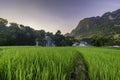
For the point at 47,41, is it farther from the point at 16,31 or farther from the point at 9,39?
the point at 9,39

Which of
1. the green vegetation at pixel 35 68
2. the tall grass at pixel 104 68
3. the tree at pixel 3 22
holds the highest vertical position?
the tree at pixel 3 22

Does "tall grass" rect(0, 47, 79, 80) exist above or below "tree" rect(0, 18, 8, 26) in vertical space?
below

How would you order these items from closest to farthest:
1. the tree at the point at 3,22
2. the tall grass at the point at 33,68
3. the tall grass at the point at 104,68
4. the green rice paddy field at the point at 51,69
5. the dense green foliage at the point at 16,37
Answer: the tall grass at the point at 33,68 < the green rice paddy field at the point at 51,69 < the tall grass at the point at 104,68 < the dense green foliage at the point at 16,37 < the tree at the point at 3,22

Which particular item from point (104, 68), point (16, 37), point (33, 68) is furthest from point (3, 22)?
point (33, 68)

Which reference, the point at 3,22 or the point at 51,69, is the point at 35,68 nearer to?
the point at 51,69

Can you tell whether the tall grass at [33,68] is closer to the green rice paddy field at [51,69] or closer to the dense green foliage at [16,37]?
the green rice paddy field at [51,69]

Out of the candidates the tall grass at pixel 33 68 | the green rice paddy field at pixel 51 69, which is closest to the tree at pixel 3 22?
the green rice paddy field at pixel 51 69

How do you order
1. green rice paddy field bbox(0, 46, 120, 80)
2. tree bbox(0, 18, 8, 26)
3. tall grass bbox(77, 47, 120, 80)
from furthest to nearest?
tree bbox(0, 18, 8, 26)
tall grass bbox(77, 47, 120, 80)
green rice paddy field bbox(0, 46, 120, 80)

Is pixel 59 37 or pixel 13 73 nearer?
pixel 13 73

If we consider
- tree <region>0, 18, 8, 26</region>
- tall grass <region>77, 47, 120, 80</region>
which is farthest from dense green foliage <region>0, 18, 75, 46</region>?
tall grass <region>77, 47, 120, 80</region>

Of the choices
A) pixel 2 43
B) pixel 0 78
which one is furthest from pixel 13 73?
pixel 2 43

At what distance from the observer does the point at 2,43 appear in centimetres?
4562

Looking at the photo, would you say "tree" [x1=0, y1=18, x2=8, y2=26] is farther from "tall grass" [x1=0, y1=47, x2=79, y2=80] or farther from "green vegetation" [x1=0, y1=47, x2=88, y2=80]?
"tall grass" [x1=0, y1=47, x2=79, y2=80]

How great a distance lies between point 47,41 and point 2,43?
26.0m
